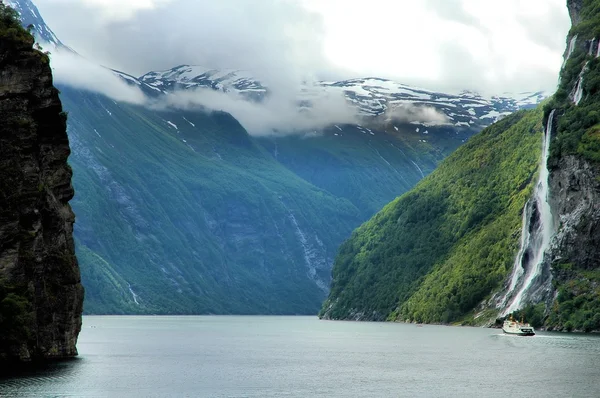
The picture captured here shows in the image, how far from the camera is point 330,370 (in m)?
118

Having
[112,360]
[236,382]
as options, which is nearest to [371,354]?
[112,360]

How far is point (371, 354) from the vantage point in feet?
481

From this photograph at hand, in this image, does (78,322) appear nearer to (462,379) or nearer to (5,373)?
(5,373)

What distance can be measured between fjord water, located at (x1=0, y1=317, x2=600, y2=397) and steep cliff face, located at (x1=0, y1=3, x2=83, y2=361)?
4.59 meters

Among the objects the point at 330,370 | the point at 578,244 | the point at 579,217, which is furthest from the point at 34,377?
the point at 579,217

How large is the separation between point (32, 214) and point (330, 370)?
39.1 metres

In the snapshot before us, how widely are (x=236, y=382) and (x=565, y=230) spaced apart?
10484 cm

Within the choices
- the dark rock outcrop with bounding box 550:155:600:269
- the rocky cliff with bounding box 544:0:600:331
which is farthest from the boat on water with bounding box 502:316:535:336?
the dark rock outcrop with bounding box 550:155:600:269

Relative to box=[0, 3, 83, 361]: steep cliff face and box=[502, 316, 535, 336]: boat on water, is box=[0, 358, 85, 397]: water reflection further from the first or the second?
box=[502, 316, 535, 336]: boat on water

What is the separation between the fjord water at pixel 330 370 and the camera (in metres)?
92.4

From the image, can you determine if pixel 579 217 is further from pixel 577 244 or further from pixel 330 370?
pixel 330 370

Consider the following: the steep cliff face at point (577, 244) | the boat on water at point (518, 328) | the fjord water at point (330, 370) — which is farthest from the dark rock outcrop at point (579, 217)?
the fjord water at point (330, 370)

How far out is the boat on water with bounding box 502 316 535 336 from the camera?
591ft

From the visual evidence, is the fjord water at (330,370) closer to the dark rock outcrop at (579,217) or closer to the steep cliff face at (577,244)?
the steep cliff face at (577,244)
